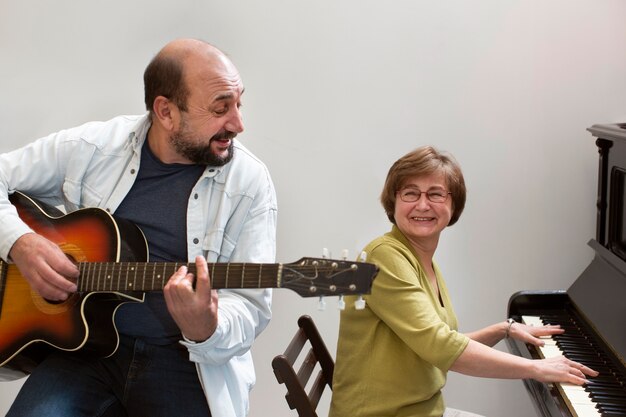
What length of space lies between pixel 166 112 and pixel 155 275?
1.64 feet

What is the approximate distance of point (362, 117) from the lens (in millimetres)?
2816

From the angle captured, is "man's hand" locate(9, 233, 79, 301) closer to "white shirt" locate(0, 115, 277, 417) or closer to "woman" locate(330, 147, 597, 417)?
"white shirt" locate(0, 115, 277, 417)

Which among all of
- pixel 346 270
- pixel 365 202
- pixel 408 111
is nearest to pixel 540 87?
pixel 408 111

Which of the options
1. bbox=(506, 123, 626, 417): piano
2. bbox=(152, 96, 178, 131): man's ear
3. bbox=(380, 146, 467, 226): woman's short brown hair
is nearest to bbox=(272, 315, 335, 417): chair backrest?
bbox=(380, 146, 467, 226): woman's short brown hair

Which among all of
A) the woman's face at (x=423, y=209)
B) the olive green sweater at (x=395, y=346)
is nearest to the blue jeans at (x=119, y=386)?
the olive green sweater at (x=395, y=346)

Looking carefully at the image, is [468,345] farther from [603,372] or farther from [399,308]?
[603,372]

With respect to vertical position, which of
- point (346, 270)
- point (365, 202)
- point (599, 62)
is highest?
point (599, 62)

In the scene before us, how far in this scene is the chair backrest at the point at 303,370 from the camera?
1912 millimetres

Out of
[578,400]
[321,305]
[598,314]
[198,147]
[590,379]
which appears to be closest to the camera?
[321,305]

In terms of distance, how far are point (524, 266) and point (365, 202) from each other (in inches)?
22.8

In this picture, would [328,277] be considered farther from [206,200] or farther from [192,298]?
[206,200]

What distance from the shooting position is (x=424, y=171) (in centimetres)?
207

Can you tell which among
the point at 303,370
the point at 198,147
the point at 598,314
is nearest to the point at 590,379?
the point at 598,314

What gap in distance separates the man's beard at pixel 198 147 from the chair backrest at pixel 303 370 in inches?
19.6
